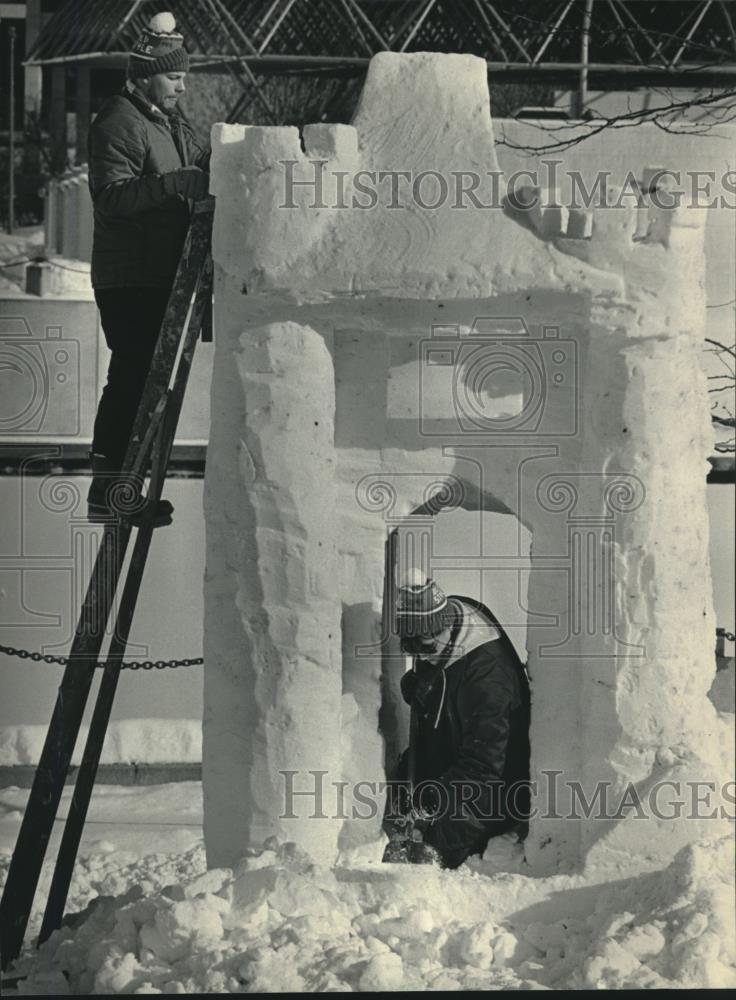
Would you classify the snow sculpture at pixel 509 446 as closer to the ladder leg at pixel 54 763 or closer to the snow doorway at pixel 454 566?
the snow doorway at pixel 454 566

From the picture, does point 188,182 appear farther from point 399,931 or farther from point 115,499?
point 399,931

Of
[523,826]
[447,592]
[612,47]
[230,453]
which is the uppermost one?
[612,47]

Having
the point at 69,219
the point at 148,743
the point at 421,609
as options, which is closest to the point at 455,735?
the point at 421,609

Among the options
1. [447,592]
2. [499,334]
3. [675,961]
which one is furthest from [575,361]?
[675,961]

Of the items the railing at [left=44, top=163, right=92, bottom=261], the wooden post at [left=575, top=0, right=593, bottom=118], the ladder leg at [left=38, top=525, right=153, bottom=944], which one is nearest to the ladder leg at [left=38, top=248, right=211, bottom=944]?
the ladder leg at [left=38, top=525, right=153, bottom=944]

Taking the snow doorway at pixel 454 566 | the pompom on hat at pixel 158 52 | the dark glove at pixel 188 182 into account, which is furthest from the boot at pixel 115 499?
the pompom on hat at pixel 158 52

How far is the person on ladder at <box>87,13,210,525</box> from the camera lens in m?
4.44

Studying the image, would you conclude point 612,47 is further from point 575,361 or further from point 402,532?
point 402,532

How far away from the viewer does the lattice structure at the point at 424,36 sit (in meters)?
4.89

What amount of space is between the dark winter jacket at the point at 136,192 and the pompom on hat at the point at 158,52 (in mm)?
82

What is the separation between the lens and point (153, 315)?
181 inches

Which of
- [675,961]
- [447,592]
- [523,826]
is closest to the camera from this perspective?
[675,961]

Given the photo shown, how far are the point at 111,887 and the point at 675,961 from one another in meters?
1.81

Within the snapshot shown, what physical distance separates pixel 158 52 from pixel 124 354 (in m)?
0.87
